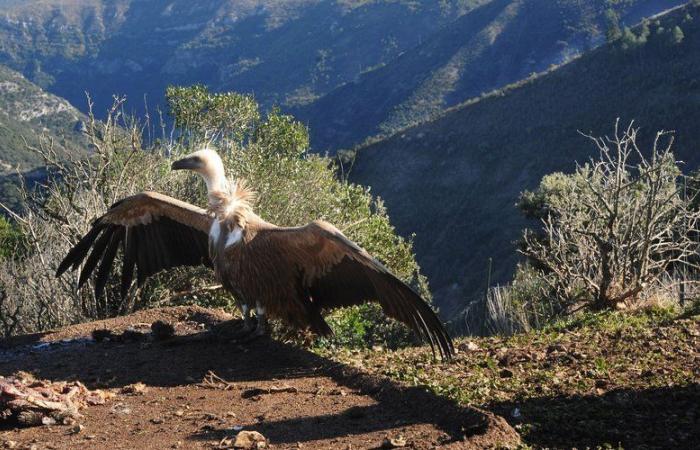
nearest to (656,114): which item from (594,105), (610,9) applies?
(594,105)

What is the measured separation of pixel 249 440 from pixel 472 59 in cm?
9450

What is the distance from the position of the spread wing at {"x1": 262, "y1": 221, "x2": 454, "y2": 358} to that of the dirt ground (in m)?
0.53

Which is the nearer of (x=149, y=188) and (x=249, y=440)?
(x=249, y=440)

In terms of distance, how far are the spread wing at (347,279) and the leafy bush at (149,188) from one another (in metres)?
2.03

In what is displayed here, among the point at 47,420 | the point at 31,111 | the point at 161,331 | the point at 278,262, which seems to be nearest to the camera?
the point at 47,420

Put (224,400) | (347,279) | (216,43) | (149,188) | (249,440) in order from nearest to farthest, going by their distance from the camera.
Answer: (249,440)
(224,400)
(347,279)
(149,188)
(216,43)

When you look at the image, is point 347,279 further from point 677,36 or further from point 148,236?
point 677,36

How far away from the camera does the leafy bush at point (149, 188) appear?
9.67 meters

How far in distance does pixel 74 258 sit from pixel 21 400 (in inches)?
112

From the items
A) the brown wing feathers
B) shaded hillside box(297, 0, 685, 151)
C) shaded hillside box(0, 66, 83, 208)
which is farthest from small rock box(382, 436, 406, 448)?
shaded hillside box(297, 0, 685, 151)

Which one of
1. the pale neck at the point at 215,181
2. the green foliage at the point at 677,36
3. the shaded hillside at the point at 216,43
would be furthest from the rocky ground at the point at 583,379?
the shaded hillside at the point at 216,43

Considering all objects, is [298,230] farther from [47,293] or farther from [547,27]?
[547,27]

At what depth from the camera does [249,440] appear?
177 inches

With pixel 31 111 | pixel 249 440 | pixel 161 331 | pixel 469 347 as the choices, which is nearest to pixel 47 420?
pixel 249 440
